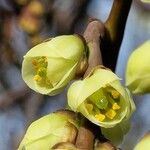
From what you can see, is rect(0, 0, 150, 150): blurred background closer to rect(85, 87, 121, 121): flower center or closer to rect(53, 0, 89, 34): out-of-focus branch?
rect(53, 0, 89, 34): out-of-focus branch

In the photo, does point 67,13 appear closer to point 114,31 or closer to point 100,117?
point 114,31

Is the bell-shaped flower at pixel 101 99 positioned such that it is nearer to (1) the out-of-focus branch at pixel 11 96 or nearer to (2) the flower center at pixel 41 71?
(2) the flower center at pixel 41 71

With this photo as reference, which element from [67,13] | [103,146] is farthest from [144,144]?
[67,13]

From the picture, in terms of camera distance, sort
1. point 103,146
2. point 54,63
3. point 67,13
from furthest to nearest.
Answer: point 67,13
point 54,63
point 103,146

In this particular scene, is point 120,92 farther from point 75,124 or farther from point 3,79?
point 3,79

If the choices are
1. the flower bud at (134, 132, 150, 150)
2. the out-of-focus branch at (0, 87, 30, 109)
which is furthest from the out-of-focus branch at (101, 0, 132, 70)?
the out-of-focus branch at (0, 87, 30, 109)

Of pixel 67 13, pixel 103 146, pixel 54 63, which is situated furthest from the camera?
pixel 67 13

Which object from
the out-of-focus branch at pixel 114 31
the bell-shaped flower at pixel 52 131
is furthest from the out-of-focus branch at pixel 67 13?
the bell-shaped flower at pixel 52 131

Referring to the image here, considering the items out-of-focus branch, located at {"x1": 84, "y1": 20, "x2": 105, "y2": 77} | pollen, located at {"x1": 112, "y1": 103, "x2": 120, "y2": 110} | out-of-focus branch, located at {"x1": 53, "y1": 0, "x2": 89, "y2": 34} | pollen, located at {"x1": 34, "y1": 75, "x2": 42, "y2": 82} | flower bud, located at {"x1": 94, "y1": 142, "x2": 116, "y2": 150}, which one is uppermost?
out-of-focus branch, located at {"x1": 84, "y1": 20, "x2": 105, "y2": 77}
